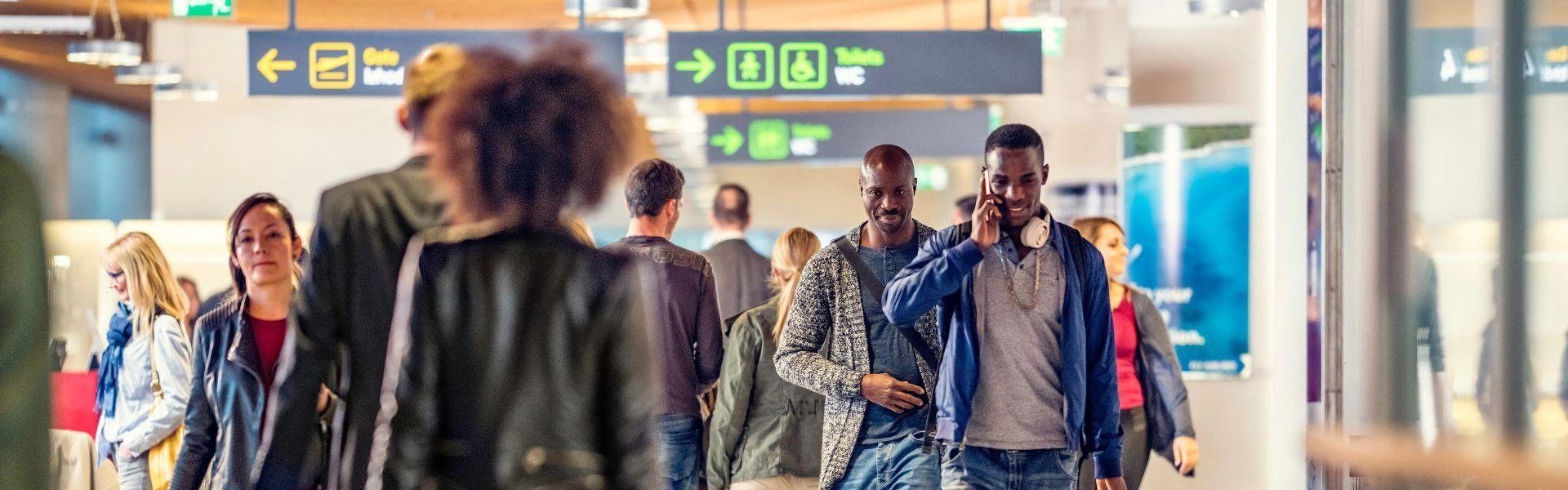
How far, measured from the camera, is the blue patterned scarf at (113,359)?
6516mm

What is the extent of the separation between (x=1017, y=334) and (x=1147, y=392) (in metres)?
2.36

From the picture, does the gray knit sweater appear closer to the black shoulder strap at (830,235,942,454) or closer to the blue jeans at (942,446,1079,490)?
the black shoulder strap at (830,235,942,454)

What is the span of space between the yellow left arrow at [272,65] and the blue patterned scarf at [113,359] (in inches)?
121

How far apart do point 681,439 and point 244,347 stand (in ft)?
5.93

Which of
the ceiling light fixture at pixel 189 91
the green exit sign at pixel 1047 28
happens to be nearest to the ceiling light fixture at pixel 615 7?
the green exit sign at pixel 1047 28

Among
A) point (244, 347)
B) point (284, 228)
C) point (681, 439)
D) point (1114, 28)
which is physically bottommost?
point (681, 439)

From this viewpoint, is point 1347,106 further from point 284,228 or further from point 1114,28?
point 1114,28

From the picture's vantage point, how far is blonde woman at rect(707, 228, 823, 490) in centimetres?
614

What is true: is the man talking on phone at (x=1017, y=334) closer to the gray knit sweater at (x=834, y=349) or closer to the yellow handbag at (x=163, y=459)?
the gray knit sweater at (x=834, y=349)

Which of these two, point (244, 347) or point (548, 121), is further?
point (244, 347)

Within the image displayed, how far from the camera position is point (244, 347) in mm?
4512

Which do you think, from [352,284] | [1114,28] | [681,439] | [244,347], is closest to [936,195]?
[1114,28]

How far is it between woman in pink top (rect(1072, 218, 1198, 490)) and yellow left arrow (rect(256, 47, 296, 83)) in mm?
4803

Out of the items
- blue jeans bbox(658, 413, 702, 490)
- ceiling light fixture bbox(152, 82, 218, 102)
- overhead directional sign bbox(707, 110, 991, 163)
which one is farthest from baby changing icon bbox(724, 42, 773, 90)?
ceiling light fixture bbox(152, 82, 218, 102)
